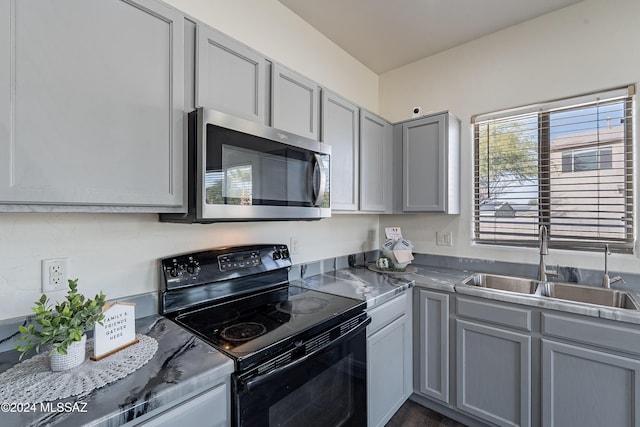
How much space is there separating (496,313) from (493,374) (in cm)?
37

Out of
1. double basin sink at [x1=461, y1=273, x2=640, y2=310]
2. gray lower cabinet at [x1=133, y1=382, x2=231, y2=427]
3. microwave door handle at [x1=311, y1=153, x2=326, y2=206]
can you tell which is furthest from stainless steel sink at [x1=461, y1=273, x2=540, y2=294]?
gray lower cabinet at [x1=133, y1=382, x2=231, y2=427]

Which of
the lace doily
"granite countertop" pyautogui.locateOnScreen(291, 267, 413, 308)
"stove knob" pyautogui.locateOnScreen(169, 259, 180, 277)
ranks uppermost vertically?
"stove knob" pyautogui.locateOnScreen(169, 259, 180, 277)

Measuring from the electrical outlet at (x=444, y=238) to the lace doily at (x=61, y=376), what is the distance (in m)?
2.20

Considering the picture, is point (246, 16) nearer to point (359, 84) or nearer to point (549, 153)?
point (359, 84)

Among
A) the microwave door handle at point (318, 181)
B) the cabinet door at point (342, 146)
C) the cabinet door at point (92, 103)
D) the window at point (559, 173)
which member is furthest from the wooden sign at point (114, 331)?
the window at point (559, 173)

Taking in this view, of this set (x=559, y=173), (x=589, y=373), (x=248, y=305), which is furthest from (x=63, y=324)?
(x=559, y=173)

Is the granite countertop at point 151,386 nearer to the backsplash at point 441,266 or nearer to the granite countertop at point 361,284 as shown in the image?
the backsplash at point 441,266

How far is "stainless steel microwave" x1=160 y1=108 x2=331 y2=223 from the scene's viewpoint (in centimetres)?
112

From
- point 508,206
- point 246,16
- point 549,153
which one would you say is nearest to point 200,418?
point 246,16

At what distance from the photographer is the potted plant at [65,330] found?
792 mm

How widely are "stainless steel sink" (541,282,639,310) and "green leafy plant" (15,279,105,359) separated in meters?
2.33

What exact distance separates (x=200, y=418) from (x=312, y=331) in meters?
0.48

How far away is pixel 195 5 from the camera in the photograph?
1498 millimetres

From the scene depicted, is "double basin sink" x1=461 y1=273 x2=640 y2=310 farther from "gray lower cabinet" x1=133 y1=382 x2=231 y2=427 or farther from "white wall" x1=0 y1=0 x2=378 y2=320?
"gray lower cabinet" x1=133 y1=382 x2=231 y2=427
